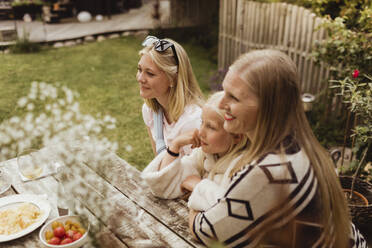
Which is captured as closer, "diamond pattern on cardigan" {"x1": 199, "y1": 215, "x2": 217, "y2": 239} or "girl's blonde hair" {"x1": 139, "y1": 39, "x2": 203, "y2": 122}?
"diamond pattern on cardigan" {"x1": 199, "y1": 215, "x2": 217, "y2": 239}

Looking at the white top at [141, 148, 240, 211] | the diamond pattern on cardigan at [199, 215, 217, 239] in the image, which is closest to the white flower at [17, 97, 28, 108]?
the white top at [141, 148, 240, 211]

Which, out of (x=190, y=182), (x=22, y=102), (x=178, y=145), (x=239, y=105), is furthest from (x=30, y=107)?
(x=239, y=105)

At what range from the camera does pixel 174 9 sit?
12.0 metres

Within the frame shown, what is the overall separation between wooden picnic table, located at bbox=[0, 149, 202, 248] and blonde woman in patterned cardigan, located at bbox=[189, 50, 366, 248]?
403 millimetres

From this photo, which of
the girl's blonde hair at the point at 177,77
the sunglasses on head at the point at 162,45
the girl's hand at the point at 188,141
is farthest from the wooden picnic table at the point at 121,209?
the sunglasses on head at the point at 162,45

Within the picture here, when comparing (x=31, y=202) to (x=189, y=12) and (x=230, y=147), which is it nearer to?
(x=230, y=147)

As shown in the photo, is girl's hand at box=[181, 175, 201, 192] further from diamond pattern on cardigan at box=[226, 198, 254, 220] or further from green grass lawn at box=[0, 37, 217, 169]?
green grass lawn at box=[0, 37, 217, 169]

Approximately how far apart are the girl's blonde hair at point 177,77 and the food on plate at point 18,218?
1231 millimetres

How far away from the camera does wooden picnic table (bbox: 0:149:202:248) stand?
1703 mm

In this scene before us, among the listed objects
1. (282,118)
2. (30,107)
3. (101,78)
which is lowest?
(30,107)

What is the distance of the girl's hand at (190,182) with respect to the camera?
1858 mm

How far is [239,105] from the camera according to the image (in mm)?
1381

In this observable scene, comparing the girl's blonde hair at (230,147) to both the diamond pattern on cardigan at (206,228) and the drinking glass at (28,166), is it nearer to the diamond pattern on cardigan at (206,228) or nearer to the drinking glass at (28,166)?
the diamond pattern on cardigan at (206,228)

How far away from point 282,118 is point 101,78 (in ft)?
21.6
